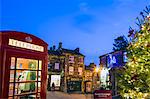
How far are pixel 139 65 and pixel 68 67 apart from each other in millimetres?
35765

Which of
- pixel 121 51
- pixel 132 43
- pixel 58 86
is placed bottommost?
pixel 58 86

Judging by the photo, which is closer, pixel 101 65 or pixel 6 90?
pixel 6 90

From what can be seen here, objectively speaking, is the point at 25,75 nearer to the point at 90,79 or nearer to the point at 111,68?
the point at 111,68

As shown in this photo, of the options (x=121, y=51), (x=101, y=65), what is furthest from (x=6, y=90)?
(x=101, y=65)

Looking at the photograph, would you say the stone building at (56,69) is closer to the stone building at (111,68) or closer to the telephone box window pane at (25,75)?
the stone building at (111,68)

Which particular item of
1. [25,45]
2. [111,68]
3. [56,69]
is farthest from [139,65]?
[56,69]

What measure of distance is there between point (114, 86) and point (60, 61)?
11842 millimetres

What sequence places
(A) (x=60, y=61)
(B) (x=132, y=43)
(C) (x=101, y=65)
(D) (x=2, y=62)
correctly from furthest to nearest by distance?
(A) (x=60, y=61), (C) (x=101, y=65), (B) (x=132, y=43), (D) (x=2, y=62)

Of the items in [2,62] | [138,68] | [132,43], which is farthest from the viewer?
[132,43]

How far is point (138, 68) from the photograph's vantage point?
430 inches

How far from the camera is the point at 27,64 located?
6.72 metres

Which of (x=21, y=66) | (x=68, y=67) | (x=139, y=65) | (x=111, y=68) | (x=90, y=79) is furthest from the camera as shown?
(x=90, y=79)

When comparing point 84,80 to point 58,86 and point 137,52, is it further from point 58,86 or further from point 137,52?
point 137,52

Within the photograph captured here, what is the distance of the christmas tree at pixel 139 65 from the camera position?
421 inches
